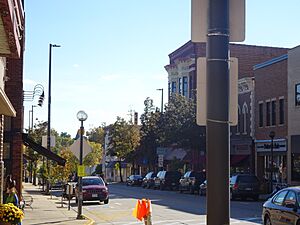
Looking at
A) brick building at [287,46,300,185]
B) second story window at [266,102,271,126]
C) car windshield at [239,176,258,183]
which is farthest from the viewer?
second story window at [266,102,271,126]

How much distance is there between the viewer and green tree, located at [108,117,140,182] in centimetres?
8344

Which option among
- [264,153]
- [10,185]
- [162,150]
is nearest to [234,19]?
[10,185]

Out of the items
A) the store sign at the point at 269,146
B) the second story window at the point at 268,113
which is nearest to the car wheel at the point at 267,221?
the store sign at the point at 269,146

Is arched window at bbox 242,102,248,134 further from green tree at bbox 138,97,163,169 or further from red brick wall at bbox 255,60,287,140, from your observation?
A: green tree at bbox 138,97,163,169

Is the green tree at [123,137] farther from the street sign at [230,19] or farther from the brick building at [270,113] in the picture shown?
the street sign at [230,19]

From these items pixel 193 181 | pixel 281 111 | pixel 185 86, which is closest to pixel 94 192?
pixel 193 181

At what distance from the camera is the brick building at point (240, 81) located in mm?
51781

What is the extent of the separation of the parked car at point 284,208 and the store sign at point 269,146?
2915 cm

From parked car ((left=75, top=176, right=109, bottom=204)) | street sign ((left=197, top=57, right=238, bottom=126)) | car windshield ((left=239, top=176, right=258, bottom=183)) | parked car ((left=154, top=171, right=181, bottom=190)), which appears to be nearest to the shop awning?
street sign ((left=197, top=57, right=238, bottom=126))

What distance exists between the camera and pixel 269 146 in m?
46.8

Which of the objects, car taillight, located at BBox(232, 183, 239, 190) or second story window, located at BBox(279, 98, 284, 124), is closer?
car taillight, located at BBox(232, 183, 239, 190)

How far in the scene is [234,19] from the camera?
533 cm

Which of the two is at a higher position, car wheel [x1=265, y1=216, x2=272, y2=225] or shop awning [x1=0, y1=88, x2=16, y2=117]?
shop awning [x1=0, y1=88, x2=16, y2=117]

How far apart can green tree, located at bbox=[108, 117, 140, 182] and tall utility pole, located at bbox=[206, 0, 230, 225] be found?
77.1 m
